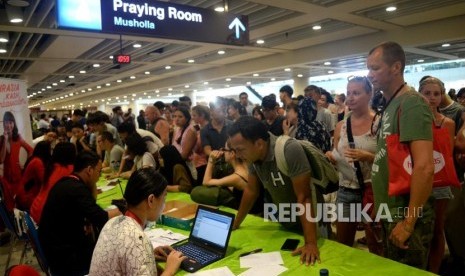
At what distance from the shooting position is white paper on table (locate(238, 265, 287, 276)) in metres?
1.60

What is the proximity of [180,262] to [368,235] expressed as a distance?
1429mm

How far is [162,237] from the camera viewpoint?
2.16 m

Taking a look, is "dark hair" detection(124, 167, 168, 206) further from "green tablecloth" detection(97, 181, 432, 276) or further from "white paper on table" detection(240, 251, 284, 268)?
"white paper on table" detection(240, 251, 284, 268)

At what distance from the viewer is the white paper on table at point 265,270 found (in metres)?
1.60

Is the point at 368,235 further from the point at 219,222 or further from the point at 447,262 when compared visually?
the point at 219,222

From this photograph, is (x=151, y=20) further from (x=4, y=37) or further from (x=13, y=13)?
(x=4, y=37)

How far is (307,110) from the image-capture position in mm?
3293

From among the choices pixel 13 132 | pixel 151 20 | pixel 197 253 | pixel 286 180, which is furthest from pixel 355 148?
pixel 13 132

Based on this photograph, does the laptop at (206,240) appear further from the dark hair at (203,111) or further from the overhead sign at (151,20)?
the overhead sign at (151,20)

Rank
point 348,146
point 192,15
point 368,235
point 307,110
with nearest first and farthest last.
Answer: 1. point 348,146
2. point 368,235
3. point 307,110
4. point 192,15

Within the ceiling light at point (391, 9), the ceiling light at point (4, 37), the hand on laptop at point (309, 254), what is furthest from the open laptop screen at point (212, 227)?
the ceiling light at point (4, 37)

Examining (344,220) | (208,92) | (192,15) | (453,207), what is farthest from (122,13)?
(208,92)

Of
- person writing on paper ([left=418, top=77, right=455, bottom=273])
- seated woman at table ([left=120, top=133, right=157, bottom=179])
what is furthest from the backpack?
seated woman at table ([left=120, top=133, right=157, bottom=179])

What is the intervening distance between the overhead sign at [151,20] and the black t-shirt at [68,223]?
1840mm
